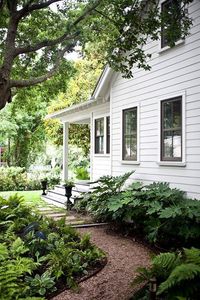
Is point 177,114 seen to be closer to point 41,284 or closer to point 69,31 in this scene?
point 69,31

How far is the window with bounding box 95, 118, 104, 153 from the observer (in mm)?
13387

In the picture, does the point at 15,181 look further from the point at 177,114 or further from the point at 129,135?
the point at 177,114

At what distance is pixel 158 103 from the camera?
888cm

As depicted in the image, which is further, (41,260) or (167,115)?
(167,115)

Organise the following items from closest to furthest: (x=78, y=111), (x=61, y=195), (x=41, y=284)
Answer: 1. (x=41, y=284)
2. (x=61, y=195)
3. (x=78, y=111)

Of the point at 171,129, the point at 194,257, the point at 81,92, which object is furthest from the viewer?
the point at 81,92

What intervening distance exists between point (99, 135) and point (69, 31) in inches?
205

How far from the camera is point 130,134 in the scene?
33.9ft

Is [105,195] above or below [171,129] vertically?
below

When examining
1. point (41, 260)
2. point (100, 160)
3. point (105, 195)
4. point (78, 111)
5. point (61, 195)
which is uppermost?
point (78, 111)

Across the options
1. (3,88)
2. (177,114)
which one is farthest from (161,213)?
(3,88)

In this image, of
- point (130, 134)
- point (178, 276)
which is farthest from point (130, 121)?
point (178, 276)

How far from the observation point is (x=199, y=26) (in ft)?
24.7

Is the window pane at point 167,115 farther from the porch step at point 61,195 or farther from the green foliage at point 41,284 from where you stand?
the porch step at point 61,195
